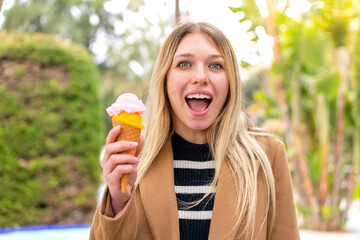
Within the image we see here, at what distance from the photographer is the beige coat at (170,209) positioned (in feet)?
5.43

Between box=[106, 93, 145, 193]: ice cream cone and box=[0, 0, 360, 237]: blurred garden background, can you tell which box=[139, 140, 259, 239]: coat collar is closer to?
box=[106, 93, 145, 193]: ice cream cone

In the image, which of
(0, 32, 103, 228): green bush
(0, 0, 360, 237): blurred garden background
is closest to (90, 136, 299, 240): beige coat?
(0, 0, 360, 237): blurred garden background

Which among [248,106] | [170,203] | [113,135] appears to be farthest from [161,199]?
[248,106]

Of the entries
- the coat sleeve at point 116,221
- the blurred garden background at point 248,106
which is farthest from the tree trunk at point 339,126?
the coat sleeve at point 116,221

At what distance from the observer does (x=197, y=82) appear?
182cm

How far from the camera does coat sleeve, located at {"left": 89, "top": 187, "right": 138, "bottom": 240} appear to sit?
161 cm

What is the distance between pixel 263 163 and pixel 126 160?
26.6 inches

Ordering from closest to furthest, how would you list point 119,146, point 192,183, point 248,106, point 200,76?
point 119,146 → point 200,76 → point 192,183 → point 248,106

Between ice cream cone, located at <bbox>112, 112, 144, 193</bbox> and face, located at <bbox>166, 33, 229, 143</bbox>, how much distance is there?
244 millimetres

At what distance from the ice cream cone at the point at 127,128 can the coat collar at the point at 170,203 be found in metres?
0.28

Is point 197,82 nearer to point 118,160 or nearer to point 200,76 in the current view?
point 200,76


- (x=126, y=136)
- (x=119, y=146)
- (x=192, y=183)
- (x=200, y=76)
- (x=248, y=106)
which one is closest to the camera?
(x=119, y=146)

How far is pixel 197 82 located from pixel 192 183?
0.45 meters

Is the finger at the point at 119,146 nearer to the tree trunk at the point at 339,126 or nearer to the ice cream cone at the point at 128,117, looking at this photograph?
the ice cream cone at the point at 128,117
